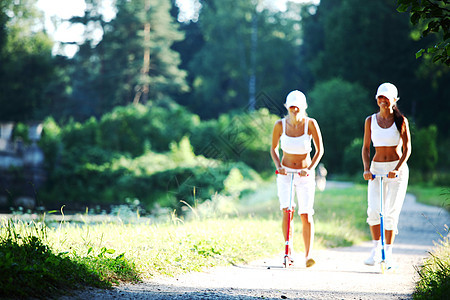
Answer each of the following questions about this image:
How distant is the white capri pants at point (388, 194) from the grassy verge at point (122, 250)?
1.48 m

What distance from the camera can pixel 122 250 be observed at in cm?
561

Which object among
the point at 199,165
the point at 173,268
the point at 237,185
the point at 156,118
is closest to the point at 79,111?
the point at 156,118

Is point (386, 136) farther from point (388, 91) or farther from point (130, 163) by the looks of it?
point (130, 163)

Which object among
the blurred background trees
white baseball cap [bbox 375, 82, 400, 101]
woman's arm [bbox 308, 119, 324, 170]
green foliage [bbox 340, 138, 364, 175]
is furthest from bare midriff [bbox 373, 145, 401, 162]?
green foliage [bbox 340, 138, 364, 175]

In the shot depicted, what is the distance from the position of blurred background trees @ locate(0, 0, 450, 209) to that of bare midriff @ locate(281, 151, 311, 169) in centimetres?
1581

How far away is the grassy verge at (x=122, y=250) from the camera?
14.4 ft

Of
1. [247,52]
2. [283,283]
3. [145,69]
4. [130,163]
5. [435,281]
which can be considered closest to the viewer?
[435,281]

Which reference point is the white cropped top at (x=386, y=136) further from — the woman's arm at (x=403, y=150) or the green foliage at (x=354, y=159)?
the green foliage at (x=354, y=159)

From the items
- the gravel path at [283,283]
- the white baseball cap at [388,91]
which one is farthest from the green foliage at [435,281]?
the white baseball cap at [388,91]

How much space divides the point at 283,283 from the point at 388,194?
1749 mm

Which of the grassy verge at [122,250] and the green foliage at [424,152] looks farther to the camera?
the green foliage at [424,152]

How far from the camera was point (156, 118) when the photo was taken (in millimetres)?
33500

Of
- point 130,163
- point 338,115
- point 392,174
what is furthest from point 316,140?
point 338,115

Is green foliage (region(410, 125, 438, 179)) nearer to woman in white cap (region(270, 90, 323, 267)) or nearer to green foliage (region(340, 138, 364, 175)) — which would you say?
green foliage (region(340, 138, 364, 175))
